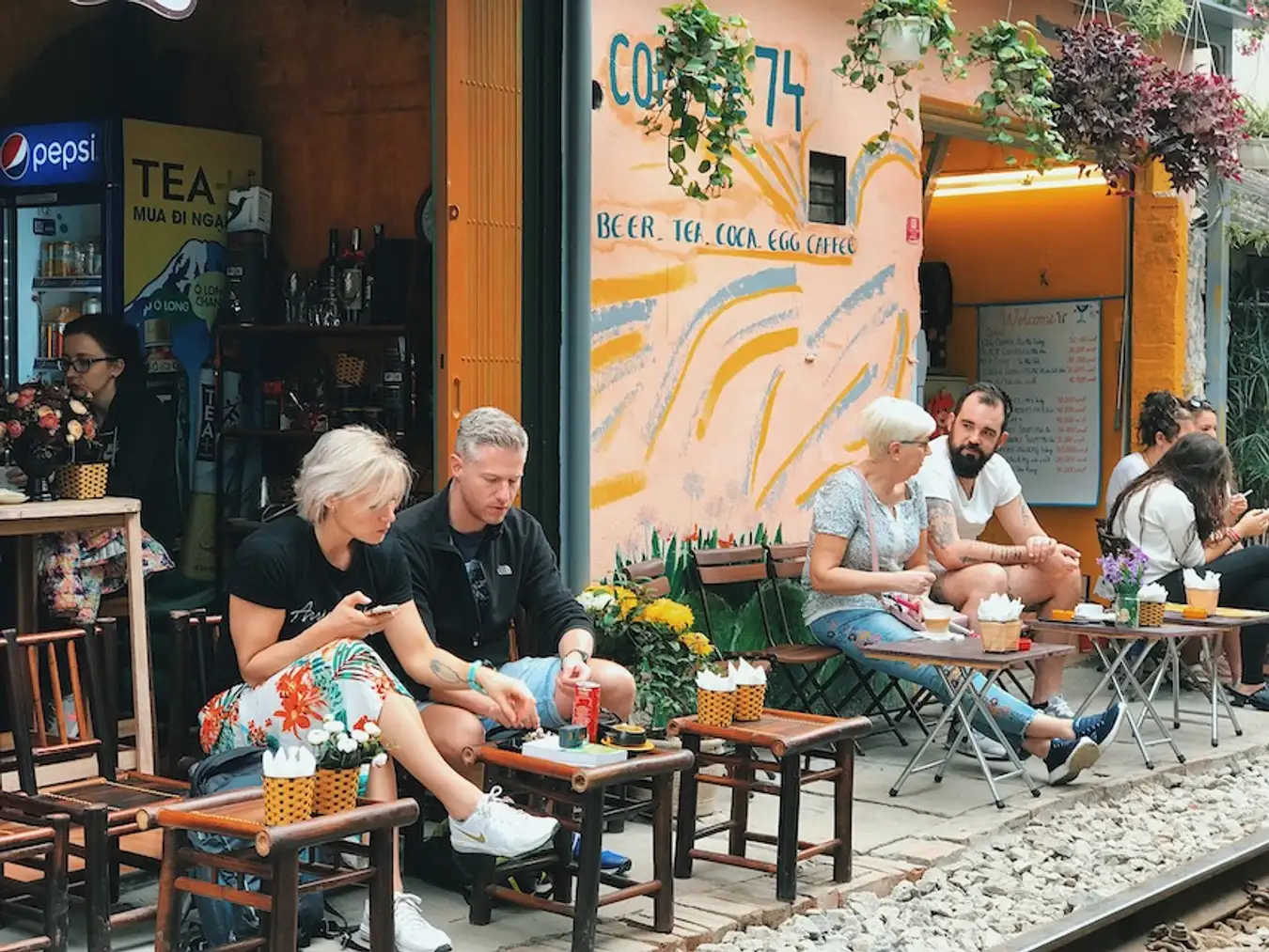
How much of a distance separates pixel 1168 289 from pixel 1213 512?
2.97 metres

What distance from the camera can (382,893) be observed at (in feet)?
14.5

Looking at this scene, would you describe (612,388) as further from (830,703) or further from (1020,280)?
(1020,280)

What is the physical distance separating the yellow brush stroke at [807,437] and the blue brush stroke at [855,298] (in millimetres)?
303

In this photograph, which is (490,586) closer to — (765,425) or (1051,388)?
(765,425)

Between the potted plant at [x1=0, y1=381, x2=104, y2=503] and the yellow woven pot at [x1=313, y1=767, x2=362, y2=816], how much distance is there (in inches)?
94.0

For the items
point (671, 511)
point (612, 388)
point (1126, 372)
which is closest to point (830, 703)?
point (671, 511)

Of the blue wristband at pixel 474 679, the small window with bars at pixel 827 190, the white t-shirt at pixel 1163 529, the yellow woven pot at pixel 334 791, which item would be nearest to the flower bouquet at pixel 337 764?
the yellow woven pot at pixel 334 791

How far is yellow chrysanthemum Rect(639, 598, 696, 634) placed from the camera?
6.39 metres

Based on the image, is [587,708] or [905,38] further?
[905,38]

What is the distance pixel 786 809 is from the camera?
552 cm

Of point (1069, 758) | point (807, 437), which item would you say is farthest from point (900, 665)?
point (807, 437)

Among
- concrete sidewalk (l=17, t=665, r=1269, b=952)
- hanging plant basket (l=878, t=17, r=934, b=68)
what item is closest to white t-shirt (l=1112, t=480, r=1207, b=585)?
concrete sidewalk (l=17, t=665, r=1269, b=952)

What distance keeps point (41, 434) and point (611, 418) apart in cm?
222

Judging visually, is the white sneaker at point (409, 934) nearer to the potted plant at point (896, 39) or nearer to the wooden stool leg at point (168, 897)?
the wooden stool leg at point (168, 897)
